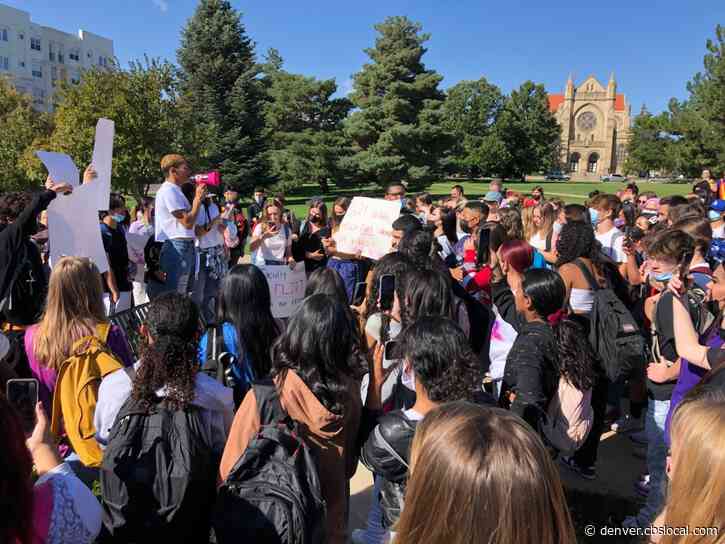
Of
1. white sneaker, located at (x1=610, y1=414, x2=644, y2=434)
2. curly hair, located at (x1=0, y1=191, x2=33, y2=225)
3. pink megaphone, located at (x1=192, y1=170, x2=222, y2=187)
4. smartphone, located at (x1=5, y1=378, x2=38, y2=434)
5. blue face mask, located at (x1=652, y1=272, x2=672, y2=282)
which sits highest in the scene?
pink megaphone, located at (x1=192, y1=170, x2=222, y2=187)

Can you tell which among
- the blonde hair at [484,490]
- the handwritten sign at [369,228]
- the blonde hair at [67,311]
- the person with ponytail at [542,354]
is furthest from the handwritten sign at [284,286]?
the blonde hair at [484,490]

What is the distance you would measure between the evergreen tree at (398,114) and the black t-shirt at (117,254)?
33763mm

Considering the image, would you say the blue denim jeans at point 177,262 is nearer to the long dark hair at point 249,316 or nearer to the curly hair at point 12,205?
the curly hair at point 12,205

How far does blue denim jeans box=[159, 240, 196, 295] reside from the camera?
5605mm

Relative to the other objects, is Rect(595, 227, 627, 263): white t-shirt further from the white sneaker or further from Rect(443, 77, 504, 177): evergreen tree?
Rect(443, 77, 504, 177): evergreen tree

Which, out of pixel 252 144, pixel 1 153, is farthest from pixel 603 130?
pixel 1 153

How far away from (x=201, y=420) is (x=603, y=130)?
415 feet

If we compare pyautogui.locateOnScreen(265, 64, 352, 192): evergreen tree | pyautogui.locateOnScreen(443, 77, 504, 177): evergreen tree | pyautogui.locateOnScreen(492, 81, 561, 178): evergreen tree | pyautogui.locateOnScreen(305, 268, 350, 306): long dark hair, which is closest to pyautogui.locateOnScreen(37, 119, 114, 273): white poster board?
pyautogui.locateOnScreen(305, 268, 350, 306): long dark hair

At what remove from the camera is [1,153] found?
1003 inches

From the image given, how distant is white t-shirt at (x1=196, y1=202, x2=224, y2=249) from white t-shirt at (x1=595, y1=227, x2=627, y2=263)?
4.55m

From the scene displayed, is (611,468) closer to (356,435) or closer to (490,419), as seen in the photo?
(356,435)

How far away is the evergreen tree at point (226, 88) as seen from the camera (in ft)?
115

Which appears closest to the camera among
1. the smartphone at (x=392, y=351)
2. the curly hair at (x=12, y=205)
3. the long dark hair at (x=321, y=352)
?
the long dark hair at (x=321, y=352)

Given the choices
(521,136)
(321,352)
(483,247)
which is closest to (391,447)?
(321,352)
